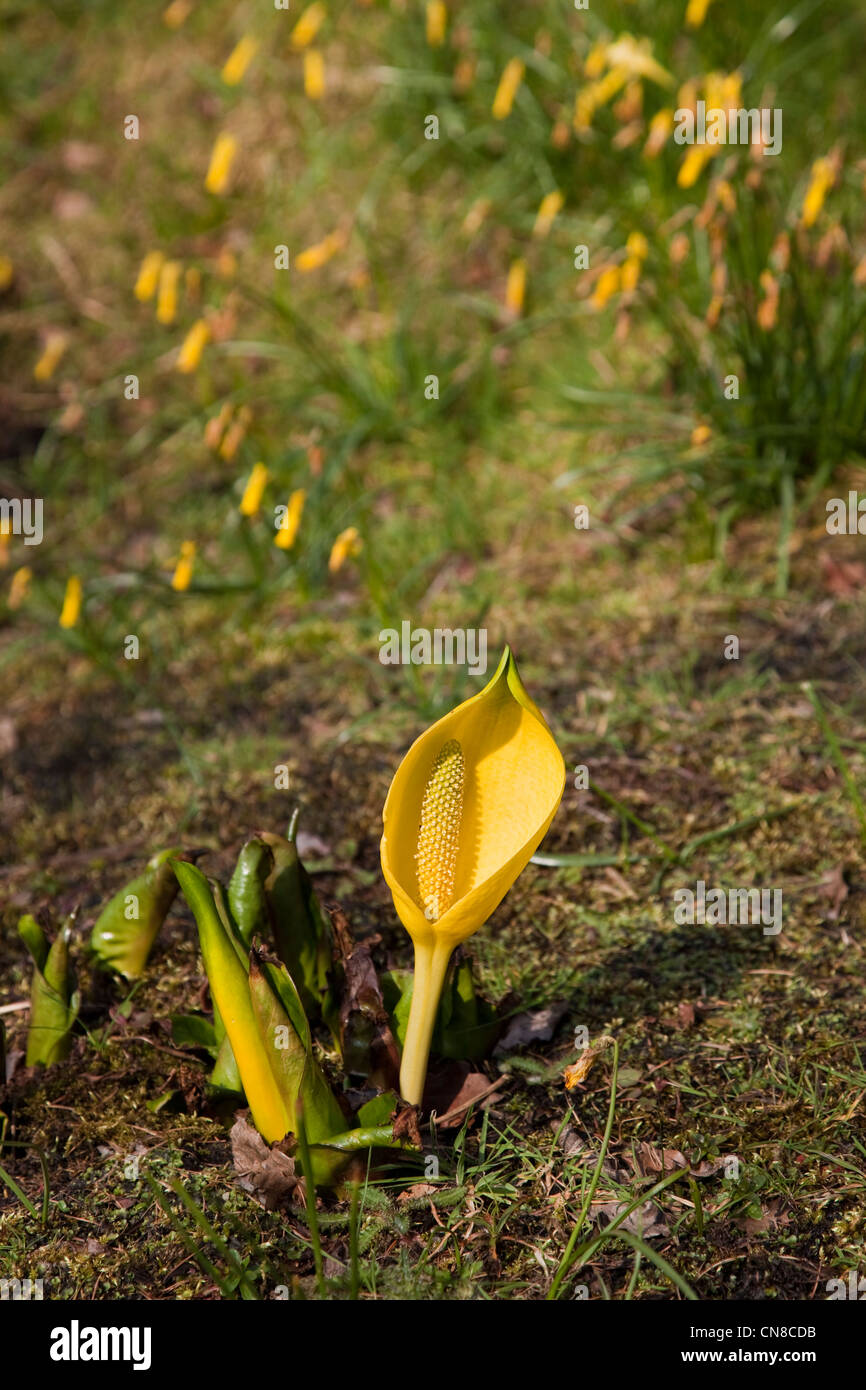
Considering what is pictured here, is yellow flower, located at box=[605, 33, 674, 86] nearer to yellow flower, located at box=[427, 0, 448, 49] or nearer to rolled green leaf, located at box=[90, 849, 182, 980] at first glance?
yellow flower, located at box=[427, 0, 448, 49]

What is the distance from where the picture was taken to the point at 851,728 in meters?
2.61

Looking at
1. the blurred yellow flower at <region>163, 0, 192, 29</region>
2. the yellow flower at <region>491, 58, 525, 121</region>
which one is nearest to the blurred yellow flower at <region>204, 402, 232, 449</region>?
the yellow flower at <region>491, 58, 525, 121</region>

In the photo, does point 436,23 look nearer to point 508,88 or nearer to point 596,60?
point 508,88

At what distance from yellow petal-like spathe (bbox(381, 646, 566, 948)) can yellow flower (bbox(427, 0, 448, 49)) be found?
304cm

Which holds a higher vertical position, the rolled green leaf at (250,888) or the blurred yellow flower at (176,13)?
the blurred yellow flower at (176,13)

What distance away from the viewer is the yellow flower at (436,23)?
3840 mm

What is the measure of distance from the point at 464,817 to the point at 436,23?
3.17m

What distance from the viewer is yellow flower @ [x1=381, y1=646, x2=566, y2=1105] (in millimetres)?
1530

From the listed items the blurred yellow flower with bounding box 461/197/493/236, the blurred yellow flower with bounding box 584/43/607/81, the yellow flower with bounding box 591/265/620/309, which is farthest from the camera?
the blurred yellow flower with bounding box 461/197/493/236

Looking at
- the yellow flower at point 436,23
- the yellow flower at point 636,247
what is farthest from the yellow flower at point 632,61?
the yellow flower at point 436,23

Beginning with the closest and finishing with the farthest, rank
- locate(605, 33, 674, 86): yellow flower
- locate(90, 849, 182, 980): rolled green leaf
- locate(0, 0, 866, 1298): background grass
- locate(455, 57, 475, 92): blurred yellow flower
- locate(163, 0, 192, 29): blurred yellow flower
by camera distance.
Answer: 1. locate(0, 0, 866, 1298): background grass
2. locate(90, 849, 182, 980): rolled green leaf
3. locate(605, 33, 674, 86): yellow flower
4. locate(455, 57, 475, 92): blurred yellow flower
5. locate(163, 0, 192, 29): blurred yellow flower

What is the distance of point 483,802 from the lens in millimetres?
1653

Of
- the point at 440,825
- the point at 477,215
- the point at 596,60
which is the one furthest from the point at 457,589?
the point at 440,825

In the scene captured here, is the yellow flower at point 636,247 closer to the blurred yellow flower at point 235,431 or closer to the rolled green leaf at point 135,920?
the blurred yellow flower at point 235,431
